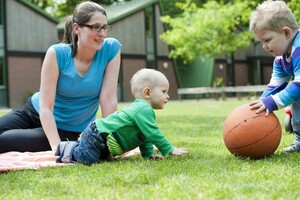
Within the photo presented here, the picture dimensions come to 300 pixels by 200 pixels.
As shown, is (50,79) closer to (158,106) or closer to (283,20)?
(158,106)

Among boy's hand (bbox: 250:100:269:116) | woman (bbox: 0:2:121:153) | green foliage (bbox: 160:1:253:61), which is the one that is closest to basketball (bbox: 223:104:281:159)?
boy's hand (bbox: 250:100:269:116)

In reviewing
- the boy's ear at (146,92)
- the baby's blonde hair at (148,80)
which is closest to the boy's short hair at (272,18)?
the baby's blonde hair at (148,80)

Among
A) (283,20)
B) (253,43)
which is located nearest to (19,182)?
(283,20)

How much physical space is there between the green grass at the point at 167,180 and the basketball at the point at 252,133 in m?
0.11

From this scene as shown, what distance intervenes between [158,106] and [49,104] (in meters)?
1.36

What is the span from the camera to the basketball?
178 inches

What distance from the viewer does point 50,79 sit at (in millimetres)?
5328

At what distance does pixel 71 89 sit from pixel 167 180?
229 centimetres

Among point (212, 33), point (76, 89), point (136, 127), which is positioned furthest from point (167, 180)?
point (212, 33)

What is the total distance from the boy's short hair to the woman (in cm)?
164

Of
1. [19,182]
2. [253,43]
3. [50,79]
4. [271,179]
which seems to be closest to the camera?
[271,179]

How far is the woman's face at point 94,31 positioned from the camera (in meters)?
5.11

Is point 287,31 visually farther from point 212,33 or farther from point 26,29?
point 212,33

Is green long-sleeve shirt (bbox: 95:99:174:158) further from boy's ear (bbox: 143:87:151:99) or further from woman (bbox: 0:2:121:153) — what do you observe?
woman (bbox: 0:2:121:153)
